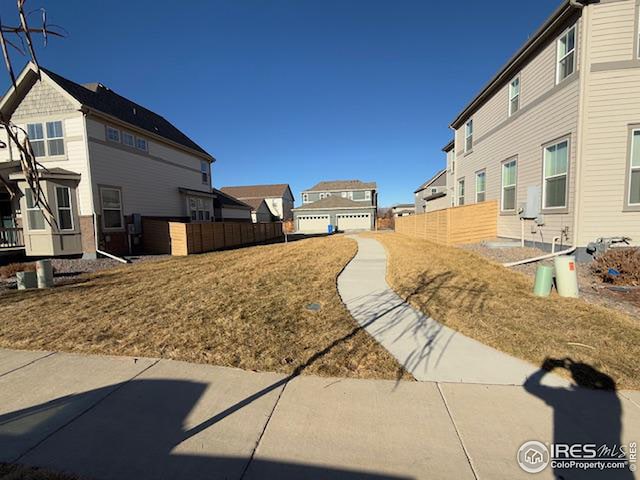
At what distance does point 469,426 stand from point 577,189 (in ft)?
28.6

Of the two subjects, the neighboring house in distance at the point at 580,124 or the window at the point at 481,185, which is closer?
the neighboring house in distance at the point at 580,124

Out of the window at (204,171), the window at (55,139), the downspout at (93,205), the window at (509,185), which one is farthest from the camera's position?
the window at (204,171)

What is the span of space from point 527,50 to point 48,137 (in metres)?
19.3

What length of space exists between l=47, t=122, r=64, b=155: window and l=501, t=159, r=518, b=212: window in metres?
18.8

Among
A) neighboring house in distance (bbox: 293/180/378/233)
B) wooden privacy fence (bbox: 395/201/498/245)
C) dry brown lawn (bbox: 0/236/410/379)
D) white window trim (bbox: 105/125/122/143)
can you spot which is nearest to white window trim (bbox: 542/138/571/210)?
wooden privacy fence (bbox: 395/201/498/245)

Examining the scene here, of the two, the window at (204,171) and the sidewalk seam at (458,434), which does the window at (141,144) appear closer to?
the window at (204,171)

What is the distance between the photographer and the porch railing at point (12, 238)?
1366cm

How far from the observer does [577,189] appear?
27.5 feet

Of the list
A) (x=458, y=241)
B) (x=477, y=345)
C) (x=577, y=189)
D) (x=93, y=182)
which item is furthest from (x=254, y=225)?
(x=477, y=345)

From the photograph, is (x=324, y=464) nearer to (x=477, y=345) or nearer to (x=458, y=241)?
(x=477, y=345)

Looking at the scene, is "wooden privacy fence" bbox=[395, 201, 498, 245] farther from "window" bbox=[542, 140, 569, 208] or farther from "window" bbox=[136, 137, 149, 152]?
"window" bbox=[136, 137, 149, 152]

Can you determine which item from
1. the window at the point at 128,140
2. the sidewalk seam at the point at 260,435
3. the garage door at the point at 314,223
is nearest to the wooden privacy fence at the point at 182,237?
the window at the point at 128,140

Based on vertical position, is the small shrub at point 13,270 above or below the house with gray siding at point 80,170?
below

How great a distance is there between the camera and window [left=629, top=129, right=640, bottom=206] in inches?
316
